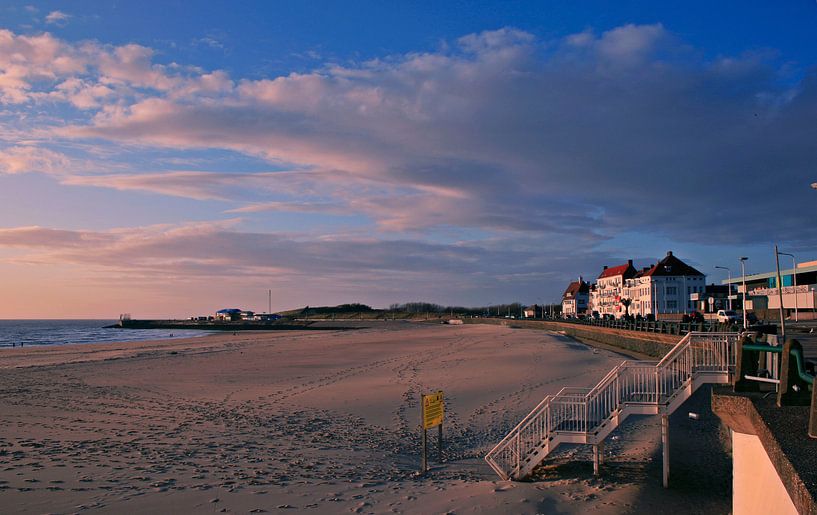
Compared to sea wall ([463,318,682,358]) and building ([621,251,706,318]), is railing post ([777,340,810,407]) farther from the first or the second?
building ([621,251,706,318])

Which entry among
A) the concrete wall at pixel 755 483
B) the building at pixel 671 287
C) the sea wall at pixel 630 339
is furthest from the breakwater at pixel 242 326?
the concrete wall at pixel 755 483

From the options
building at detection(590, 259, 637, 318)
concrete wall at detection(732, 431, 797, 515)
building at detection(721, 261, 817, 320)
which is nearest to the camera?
concrete wall at detection(732, 431, 797, 515)

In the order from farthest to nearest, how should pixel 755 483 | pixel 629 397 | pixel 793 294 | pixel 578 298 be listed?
pixel 578 298, pixel 793 294, pixel 629 397, pixel 755 483

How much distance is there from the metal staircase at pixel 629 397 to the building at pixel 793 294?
224 feet

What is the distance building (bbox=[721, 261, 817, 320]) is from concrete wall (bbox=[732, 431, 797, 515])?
72749 mm

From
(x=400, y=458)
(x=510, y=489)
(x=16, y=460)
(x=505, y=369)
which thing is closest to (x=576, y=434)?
(x=510, y=489)

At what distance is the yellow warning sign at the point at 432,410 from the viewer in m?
12.9

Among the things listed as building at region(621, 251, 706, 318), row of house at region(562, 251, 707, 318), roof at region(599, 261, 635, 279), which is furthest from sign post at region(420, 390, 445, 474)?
roof at region(599, 261, 635, 279)

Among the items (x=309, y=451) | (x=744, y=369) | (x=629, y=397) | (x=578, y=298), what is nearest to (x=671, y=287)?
(x=578, y=298)

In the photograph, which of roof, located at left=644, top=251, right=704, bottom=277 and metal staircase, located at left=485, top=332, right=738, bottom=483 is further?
roof, located at left=644, top=251, right=704, bottom=277

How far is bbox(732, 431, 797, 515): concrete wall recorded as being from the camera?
6398 mm

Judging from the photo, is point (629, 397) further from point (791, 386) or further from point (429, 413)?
point (791, 386)

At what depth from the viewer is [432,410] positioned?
520 inches

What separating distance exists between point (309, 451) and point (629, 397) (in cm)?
729
